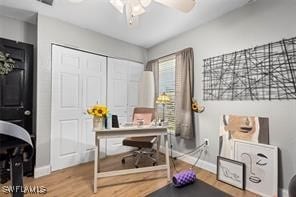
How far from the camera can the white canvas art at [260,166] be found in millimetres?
2006

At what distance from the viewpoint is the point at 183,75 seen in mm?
3213

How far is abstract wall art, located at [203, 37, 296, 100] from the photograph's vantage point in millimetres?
1979

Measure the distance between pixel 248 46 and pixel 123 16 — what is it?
1.93 m

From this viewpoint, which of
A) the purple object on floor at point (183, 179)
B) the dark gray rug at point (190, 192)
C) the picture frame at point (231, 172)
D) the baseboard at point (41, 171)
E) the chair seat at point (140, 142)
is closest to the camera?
the dark gray rug at point (190, 192)

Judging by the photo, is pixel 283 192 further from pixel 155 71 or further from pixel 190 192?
pixel 155 71

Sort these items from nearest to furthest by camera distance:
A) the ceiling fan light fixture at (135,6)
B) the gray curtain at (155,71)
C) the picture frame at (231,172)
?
1. the ceiling fan light fixture at (135,6)
2. the picture frame at (231,172)
3. the gray curtain at (155,71)

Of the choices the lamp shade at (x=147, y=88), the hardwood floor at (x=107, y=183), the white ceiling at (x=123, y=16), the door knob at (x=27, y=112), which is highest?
the white ceiling at (x=123, y=16)

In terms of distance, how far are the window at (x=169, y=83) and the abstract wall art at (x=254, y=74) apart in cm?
81

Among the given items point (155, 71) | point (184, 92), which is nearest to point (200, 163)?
point (184, 92)

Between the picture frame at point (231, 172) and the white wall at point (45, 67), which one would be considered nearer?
the picture frame at point (231, 172)

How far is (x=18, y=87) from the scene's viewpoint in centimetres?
261

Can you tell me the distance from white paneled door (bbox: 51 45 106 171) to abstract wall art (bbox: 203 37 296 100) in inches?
83.2

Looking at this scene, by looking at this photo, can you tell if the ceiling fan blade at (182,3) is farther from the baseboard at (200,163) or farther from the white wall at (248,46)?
the baseboard at (200,163)

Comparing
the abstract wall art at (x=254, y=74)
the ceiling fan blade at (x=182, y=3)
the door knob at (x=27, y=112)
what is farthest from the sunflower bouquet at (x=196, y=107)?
the door knob at (x=27, y=112)
